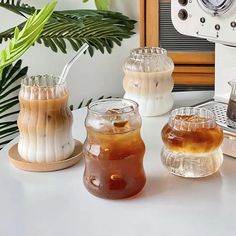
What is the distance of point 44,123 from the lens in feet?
3.14

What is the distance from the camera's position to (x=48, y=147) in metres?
0.97

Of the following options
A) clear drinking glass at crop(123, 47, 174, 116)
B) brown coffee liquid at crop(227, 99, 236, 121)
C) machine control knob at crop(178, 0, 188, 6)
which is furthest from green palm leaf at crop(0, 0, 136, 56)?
brown coffee liquid at crop(227, 99, 236, 121)

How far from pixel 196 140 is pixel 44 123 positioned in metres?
0.27

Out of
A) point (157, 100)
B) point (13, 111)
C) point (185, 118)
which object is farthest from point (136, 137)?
point (13, 111)

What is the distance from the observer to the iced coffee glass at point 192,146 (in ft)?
2.96

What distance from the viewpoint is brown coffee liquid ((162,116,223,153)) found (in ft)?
2.95

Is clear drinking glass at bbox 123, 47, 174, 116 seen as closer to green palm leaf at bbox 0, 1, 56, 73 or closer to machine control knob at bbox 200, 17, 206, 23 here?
machine control knob at bbox 200, 17, 206, 23

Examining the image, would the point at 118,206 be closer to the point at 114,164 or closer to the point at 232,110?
A: the point at 114,164

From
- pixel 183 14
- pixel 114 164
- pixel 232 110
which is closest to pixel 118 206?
pixel 114 164

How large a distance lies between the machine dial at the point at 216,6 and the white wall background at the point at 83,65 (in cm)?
66

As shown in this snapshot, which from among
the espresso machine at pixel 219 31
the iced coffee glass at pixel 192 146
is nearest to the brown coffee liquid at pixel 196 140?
the iced coffee glass at pixel 192 146

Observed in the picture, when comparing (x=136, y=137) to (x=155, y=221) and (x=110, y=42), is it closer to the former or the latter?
(x=155, y=221)

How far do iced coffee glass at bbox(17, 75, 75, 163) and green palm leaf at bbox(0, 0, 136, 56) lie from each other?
63 centimetres

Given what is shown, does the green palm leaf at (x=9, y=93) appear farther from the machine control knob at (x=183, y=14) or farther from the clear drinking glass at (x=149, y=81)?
the machine control knob at (x=183, y=14)
